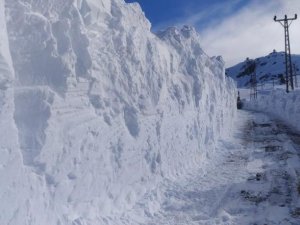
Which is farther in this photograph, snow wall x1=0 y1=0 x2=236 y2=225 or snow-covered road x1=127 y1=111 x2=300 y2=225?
snow-covered road x1=127 y1=111 x2=300 y2=225

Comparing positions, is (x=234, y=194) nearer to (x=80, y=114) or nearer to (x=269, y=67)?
(x=80, y=114)

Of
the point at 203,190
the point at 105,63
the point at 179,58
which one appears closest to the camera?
the point at 105,63

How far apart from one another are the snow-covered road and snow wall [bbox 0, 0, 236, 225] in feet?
1.45

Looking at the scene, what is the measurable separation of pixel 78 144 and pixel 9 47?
2076 millimetres

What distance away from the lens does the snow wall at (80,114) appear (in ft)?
22.2

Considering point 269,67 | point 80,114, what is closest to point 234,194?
point 80,114

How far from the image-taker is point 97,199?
8.66m

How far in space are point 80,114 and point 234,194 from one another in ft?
15.0

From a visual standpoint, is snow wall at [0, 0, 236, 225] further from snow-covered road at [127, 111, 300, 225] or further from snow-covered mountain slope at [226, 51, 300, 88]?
snow-covered mountain slope at [226, 51, 300, 88]

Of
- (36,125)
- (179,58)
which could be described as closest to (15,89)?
(36,125)

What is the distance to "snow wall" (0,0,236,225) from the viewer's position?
6773 mm

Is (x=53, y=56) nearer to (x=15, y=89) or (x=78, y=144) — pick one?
(x=15, y=89)

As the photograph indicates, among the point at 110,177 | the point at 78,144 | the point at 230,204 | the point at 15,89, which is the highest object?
the point at 15,89

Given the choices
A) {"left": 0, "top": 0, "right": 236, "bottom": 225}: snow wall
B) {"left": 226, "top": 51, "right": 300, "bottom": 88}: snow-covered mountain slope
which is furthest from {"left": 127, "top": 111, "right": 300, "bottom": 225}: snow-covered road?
{"left": 226, "top": 51, "right": 300, "bottom": 88}: snow-covered mountain slope
